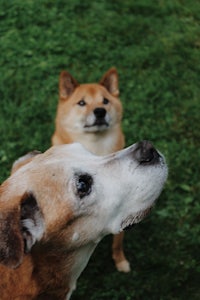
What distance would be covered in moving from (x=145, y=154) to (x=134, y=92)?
3624 mm

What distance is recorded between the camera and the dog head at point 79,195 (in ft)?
9.49

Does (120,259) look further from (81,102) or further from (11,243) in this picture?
(11,243)

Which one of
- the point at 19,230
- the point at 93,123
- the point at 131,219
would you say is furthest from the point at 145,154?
the point at 93,123

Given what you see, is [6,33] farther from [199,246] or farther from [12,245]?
[12,245]

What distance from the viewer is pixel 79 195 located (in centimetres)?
292

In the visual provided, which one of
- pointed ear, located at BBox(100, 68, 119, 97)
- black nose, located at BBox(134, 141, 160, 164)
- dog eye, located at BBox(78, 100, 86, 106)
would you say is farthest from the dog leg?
black nose, located at BBox(134, 141, 160, 164)

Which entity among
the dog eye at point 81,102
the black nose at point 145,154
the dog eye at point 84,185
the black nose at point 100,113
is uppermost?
the black nose at point 145,154

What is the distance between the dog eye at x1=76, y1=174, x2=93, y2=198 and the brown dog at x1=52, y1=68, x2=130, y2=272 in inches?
74.2

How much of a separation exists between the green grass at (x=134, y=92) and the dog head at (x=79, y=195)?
5.91ft

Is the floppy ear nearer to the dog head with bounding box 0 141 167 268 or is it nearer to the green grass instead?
the dog head with bounding box 0 141 167 268

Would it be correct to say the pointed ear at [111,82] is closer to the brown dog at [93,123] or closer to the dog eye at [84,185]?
the brown dog at [93,123]

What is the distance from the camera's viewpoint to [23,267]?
3.07m

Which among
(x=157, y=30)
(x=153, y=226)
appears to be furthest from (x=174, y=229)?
(x=157, y=30)

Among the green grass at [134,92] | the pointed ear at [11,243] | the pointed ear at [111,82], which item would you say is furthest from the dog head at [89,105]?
the pointed ear at [11,243]
